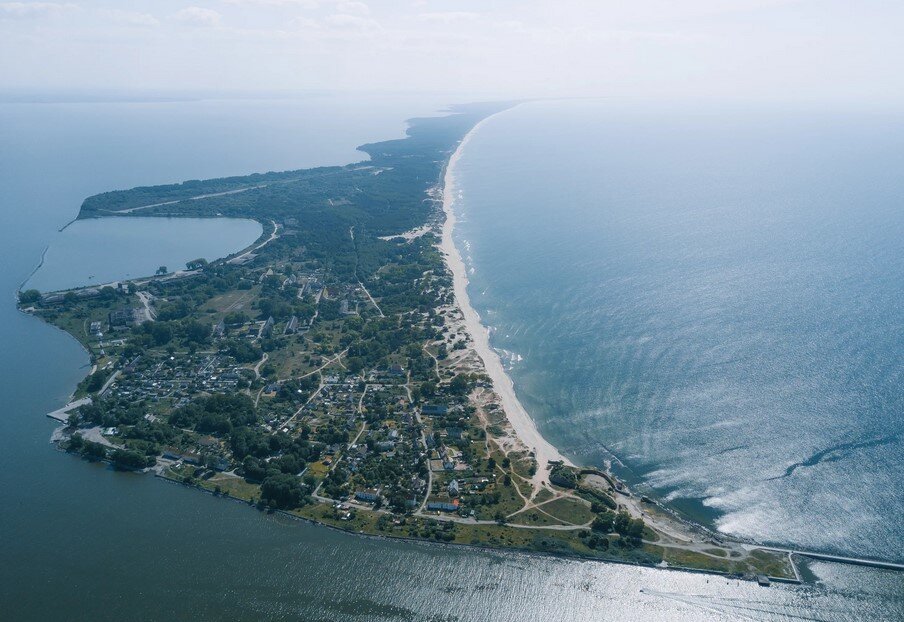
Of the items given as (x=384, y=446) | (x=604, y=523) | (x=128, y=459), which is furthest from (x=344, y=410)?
(x=604, y=523)

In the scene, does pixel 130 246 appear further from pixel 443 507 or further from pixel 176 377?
pixel 443 507

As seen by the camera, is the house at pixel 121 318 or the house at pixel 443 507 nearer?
the house at pixel 443 507

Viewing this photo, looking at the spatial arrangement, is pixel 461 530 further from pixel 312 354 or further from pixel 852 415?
pixel 852 415

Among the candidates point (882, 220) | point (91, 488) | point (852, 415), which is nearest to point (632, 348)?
point (852, 415)

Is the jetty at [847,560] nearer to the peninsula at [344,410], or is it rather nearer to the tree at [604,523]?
the peninsula at [344,410]

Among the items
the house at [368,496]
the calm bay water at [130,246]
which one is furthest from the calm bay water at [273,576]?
the calm bay water at [130,246]

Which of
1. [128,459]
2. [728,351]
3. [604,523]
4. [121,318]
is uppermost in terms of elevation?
[121,318]

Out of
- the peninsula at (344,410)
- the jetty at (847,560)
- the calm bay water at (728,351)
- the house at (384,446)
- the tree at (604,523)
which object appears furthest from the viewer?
the house at (384,446)
